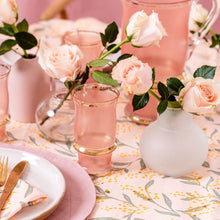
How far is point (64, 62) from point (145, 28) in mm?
186

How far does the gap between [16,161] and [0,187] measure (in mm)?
95

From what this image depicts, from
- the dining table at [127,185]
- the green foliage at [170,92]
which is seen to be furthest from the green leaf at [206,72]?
the dining table at [127,185]

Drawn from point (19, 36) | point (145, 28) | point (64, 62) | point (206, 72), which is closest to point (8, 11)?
point (19, 36)

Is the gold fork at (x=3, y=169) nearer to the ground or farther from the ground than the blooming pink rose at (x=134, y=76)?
nearer to the ground

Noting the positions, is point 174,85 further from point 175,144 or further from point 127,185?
point 127,185

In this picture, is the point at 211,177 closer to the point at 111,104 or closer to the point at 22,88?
the point at 111,104

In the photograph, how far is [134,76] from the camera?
2.66 feet

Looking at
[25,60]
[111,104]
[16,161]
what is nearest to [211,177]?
[111,104]

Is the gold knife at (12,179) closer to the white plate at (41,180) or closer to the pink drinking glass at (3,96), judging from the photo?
the white plate at (41,180)

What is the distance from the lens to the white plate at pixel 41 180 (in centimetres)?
75

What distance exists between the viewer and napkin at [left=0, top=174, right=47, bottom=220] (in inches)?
29.2

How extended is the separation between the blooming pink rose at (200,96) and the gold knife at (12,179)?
33cm

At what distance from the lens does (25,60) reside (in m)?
1.08

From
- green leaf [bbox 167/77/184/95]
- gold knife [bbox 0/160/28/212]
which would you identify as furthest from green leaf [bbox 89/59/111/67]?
gold knife [bbox 0/160/28/212]
